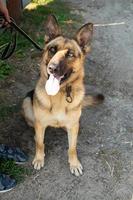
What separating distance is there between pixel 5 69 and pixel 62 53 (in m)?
2.21

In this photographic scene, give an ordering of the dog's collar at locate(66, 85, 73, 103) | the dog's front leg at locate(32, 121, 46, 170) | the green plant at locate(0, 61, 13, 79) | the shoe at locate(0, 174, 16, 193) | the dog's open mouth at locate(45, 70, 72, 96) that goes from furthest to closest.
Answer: the green plant at locate(0, 61, 13, 79) → the dog's front leg at locate(32, 121, 46, 170) → the shoe at locate(0, 174, 16, 193) → the dog's collar at locate(66, 85, 73, 103) → the dog's open mouth at locate(45, 70, 72, 96)

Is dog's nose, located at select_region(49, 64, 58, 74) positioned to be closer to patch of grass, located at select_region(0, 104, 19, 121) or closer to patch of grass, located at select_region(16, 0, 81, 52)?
patch of grass, located at select_region(0, 104, 19, 121)

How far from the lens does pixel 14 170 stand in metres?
4.15

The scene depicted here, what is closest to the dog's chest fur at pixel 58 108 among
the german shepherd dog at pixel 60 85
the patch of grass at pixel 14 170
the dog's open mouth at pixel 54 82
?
the german shepherd dog at pixel 60 85

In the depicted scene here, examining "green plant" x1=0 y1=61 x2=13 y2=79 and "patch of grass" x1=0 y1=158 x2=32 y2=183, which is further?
"green plant" x1=0 y1=61 x2=13 y2=79

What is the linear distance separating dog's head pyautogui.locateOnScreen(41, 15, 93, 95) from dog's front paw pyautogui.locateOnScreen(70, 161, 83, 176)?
1005 mm

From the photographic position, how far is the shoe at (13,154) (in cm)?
420

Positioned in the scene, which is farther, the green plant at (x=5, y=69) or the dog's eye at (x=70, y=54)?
the green plant at (x=5, y=69)

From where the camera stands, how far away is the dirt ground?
13.2ft

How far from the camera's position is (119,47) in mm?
6445

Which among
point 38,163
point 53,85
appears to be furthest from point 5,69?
point 53,85

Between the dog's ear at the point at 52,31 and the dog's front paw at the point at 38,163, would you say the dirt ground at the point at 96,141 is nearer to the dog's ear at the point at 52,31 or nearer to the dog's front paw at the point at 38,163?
the dog's front paw at the point at 38,163

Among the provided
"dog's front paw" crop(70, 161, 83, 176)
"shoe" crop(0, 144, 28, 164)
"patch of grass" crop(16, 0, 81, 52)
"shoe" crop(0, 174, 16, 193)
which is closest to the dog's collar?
"dog's front paw" crop(70, 161, 83, 176)

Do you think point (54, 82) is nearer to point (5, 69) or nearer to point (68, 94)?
point (68, 94)
